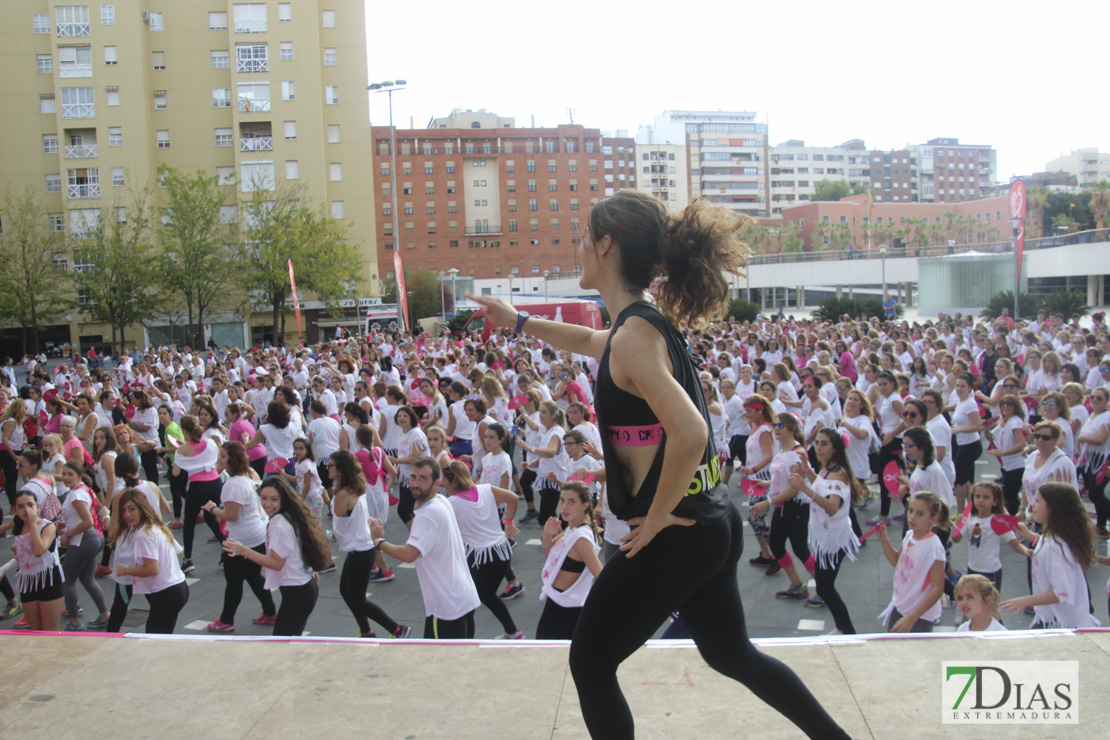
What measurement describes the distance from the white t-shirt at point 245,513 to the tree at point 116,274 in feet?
130

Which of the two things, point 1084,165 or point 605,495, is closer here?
point 605,495

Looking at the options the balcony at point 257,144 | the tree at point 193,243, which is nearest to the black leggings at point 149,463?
the tree at point 193,243

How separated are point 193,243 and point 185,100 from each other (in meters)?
12.9

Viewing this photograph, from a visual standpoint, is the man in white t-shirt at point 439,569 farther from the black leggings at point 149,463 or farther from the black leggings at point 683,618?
the black leggings at point 149,463

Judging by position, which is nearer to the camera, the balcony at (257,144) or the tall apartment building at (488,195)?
the balcony at (257,144)

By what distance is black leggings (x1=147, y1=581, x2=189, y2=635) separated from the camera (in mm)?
5402

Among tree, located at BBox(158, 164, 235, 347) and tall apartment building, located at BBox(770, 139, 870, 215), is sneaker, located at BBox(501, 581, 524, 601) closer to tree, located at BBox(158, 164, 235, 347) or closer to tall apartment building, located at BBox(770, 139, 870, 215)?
tree, located at BBox(158, 164, 235, 347)

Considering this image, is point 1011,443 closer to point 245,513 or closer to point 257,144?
point 245,513

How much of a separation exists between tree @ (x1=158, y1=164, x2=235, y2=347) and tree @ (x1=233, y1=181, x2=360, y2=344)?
1397 mm

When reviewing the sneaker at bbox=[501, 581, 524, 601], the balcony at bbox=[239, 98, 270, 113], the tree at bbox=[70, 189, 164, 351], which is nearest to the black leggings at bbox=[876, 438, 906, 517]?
the sneaker at bbox=[501, 581, 524, 601]

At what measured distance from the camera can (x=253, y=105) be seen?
1932 inches

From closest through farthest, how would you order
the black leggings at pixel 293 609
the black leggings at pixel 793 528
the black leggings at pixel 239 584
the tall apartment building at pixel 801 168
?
the black leggings at pixel 293 609, the black leggings at pixel 239 584, the black leggings at pixel 793 528, the tall apartment building at pixel 801 168

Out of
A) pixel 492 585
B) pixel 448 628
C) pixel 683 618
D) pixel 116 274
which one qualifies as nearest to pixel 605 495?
pixel 448 628

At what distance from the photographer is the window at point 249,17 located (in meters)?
48.5
